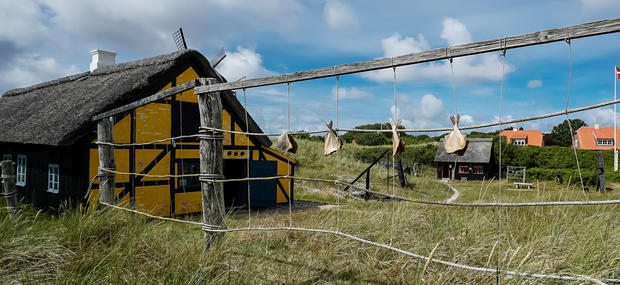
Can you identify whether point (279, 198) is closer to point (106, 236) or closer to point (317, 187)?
point (317, 187)

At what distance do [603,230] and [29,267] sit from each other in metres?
4.52

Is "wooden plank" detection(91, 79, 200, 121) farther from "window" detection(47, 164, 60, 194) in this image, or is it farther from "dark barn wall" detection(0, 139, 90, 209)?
"window" detection(47, 164, 60, 194)

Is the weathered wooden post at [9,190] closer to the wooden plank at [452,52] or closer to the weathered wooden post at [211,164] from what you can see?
the weathered wooden post at [211,164]

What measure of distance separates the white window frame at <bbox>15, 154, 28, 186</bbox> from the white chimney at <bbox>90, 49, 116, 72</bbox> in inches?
113

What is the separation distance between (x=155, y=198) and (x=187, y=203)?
69 cm

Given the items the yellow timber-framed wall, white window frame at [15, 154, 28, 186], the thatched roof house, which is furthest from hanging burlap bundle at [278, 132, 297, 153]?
white window frame at [15, 154, 28, 186]

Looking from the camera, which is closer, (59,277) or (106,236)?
(59,277)

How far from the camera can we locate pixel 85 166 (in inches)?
274

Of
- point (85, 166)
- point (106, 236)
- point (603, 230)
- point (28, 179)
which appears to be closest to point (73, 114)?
point (85, 166)

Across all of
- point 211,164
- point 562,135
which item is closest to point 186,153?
point 211,164

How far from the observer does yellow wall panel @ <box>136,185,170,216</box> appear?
7641mm

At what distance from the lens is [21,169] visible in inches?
342

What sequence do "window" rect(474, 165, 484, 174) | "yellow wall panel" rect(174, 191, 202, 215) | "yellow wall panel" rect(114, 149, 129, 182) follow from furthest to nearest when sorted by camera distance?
1. "window" rect(474, 165, 484, 174)
2. "yellow wall panel" rect(174, 191, 202, 215)
3. "yellow wall panel" rect(114, 149, 129, 182)

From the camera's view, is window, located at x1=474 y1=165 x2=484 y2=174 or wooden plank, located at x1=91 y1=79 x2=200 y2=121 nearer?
wooden plank, located at x1=91 y1=79 x2=200 y2=121
